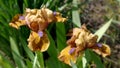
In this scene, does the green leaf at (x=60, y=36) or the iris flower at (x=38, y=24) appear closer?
the iris flower at (x=38, y=24)

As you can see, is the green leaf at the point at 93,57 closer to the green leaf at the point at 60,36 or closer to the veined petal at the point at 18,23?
the green leaf at the point at 60,36

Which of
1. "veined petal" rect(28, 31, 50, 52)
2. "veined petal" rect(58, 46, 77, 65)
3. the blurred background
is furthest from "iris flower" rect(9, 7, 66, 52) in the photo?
the blurred background

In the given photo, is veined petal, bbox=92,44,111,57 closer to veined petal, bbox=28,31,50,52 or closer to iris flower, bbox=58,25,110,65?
iris flower, bbox=58,25,110,65

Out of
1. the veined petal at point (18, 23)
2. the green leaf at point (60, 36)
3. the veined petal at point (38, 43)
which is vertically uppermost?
the veined petal at point (18, 23)

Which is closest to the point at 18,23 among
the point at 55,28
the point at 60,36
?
the point at 60,36

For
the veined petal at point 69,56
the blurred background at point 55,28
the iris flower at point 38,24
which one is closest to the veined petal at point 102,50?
the veined petal at point 69,56

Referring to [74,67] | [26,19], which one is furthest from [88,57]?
[26,19]

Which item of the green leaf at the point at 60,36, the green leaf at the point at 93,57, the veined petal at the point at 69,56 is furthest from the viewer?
the green leaf at the point at 60,36

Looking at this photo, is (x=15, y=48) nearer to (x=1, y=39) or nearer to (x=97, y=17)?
(x=1, y=39)
